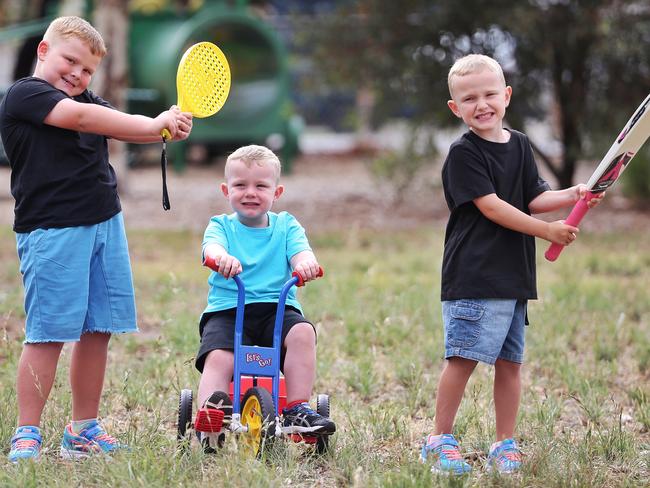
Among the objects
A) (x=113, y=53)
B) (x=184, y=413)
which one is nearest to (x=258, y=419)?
(x=184, y=413)

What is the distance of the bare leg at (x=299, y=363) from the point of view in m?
3.70

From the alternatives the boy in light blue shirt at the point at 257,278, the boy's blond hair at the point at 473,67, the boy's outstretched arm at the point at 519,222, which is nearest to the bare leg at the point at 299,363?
the boy in light blue shirt at the point at 257,278

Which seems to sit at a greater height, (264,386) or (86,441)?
(264,386)

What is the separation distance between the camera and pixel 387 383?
486cm

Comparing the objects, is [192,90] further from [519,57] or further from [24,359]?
[519,57]

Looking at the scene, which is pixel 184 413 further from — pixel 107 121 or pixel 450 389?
pixel 107 121

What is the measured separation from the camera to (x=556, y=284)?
682 centimetres

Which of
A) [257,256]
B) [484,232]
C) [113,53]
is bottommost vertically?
[257,256]

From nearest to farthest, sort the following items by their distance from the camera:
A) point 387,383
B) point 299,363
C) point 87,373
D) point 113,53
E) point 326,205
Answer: point 299,363
point 87,373
point 387,383
point 113,53
point 326,205

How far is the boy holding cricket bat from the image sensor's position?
11.7 ft

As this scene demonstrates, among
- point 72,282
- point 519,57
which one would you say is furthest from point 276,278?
point 519,57

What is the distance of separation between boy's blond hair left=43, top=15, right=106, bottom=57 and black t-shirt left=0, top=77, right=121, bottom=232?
0.56ft

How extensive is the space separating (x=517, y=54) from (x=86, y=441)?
7.42m

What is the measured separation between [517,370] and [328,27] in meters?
7.31
